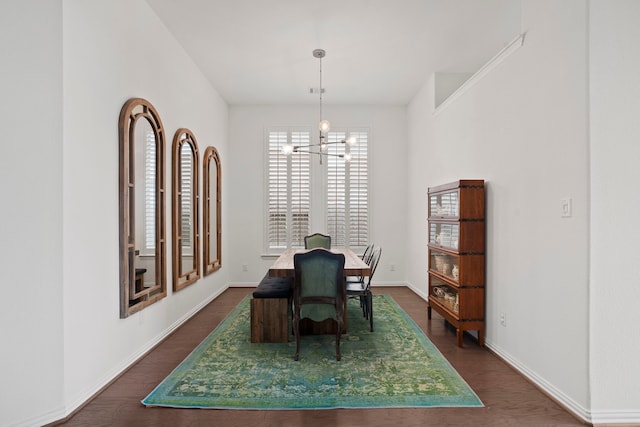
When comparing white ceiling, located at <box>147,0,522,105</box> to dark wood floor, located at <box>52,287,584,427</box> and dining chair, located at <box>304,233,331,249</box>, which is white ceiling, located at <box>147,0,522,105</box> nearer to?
dining chair, located at <box>304,233,331,249</box>

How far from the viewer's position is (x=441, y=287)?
12.9ft

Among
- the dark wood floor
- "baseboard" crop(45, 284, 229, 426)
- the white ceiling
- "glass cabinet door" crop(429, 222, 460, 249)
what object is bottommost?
the dark wood floor

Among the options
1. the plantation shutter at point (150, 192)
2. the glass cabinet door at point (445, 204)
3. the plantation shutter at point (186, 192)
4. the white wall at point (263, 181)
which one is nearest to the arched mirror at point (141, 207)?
the plantation shutter at point (150, 192)

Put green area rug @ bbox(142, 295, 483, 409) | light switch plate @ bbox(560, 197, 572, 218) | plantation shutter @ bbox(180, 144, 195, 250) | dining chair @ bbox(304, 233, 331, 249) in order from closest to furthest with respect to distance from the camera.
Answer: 1. light switch plate @ bbox(560, 197, 572, 218)
2. green area rug @ bbox(142, 295, 483, 409)
3. plantation shutter @ bbox(180, 144, 195, 250)
4. dining chair @ bbox(304, 233, 331, 249)

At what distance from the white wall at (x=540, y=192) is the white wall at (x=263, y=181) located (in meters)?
2.64

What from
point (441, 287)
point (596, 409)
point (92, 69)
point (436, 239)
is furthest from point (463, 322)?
point (92, 69)

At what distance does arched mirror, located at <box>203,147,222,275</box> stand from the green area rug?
167cm

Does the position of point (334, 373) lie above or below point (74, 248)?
below

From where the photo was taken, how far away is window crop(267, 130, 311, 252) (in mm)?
6324

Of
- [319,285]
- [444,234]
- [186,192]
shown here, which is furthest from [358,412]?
[186,192]

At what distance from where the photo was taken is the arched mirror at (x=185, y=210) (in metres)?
3.91

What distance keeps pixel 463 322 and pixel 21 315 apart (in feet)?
11.4

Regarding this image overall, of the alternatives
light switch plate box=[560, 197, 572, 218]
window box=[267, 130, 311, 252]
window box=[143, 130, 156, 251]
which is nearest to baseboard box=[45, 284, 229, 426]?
window box=[143, 130, 156, 251]

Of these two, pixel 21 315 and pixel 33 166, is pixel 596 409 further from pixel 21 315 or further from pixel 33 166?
pixel 33 166
